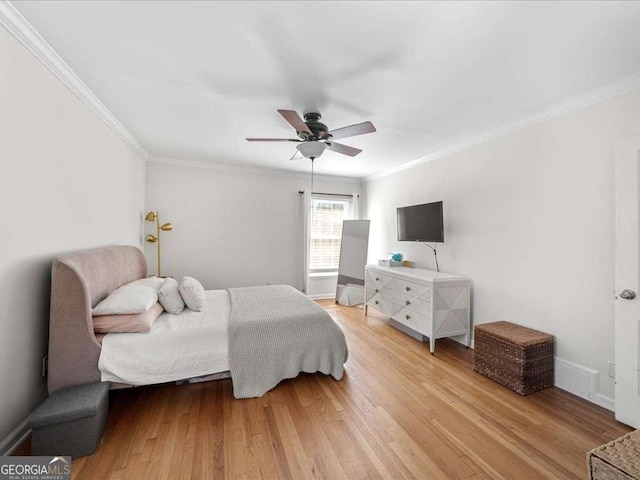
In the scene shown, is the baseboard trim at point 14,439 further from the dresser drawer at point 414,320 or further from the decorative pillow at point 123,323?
the dresser drawer at point 414,320

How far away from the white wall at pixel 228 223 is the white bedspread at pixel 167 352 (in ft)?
7.51

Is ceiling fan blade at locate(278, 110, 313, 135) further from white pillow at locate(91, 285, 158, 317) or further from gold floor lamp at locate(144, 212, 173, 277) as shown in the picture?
gold floor lamp at locate(144, 212, 173, 277)

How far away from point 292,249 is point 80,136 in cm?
336

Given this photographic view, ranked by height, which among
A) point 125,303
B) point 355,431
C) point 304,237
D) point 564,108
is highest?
point 564,108

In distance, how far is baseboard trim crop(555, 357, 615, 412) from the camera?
7.07 ft

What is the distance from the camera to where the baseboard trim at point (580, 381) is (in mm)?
2155

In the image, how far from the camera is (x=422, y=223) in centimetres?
371

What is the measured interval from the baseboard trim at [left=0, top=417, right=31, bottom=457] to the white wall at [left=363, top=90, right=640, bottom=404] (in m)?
3.94

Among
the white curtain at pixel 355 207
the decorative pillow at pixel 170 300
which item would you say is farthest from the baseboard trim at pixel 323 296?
the decorative pillow at pixel 170 300

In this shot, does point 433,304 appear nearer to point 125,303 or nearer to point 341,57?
point 341,57

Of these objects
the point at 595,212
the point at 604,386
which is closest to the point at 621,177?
the point at 595,212

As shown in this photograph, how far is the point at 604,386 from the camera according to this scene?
215 cm

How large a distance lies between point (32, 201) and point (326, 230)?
4.24m

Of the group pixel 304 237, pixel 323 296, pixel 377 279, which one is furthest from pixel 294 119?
pixel 323 296
